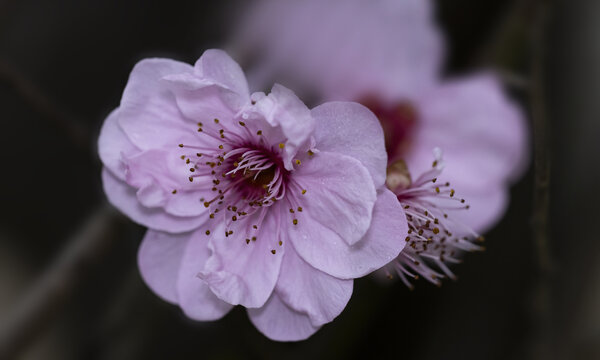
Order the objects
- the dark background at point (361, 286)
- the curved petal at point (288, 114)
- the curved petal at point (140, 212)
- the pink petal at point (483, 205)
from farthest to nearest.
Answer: the dark background at point (361, 286), the pink petal at point (483, 205), the curved petal at point (140, 212), the curved petal at point (288, 114)

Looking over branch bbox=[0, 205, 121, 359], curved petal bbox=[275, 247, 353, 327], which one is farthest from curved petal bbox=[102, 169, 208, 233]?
branch bbox=[0, 205, 121, 359]

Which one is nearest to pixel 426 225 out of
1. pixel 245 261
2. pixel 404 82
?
pixel 245 261

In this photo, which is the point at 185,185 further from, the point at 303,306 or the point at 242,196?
the point at 303,306

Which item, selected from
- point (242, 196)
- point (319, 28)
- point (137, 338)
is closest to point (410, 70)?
point (319, 28)

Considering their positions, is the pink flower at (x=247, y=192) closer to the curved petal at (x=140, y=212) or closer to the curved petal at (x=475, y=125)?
the curved petal at (x=140, y=212)

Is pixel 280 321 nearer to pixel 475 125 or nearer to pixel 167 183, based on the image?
pixel 167 183

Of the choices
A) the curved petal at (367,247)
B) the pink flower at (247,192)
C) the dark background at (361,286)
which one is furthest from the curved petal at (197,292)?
the dark background at (361,286)
